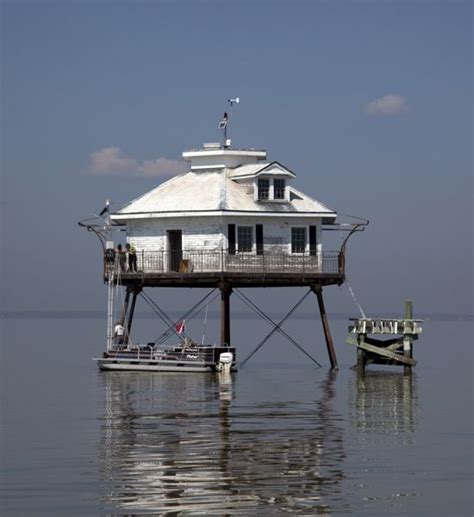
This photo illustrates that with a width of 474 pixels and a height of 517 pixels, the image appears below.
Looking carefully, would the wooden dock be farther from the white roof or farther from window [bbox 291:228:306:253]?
the white roof

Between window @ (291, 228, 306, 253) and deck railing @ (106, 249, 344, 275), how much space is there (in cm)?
37

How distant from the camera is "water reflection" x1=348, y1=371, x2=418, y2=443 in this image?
42125 millimetres

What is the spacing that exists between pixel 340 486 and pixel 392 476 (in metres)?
2.02

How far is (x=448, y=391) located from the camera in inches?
2283

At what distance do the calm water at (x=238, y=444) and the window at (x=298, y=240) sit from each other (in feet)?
17.9

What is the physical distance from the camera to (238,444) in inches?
1481

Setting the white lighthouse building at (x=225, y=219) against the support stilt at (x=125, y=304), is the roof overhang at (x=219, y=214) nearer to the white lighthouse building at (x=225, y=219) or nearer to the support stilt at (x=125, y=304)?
the white lighthouse building at (x=225, y=219)

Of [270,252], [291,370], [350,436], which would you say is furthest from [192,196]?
[350,436]

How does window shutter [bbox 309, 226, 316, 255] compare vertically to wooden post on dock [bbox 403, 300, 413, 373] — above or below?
above

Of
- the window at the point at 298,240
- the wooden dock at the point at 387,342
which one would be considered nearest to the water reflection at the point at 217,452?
the wooden dock at the point at 387,342

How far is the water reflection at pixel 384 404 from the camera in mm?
42125

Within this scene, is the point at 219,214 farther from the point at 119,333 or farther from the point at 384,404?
the point at 384,404

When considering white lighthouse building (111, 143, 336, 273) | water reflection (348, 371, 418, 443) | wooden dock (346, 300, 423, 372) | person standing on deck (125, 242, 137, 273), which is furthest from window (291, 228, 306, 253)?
person standing on deck (125, 242, 137, 273)

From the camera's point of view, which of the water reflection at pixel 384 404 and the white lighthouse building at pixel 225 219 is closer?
the water reflection at pixel 384 404
